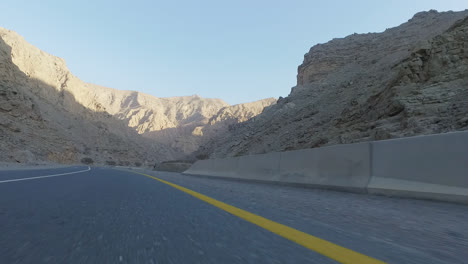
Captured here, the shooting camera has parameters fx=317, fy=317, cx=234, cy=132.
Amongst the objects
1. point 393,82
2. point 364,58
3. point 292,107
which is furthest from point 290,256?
point 364,58

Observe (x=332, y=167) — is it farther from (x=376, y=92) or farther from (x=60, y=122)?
(x=60, y=122)

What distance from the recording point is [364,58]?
35906 mm

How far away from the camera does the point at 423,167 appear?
18.2 feet

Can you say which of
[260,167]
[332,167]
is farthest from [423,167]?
[260,167]

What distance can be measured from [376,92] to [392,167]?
48.5ft

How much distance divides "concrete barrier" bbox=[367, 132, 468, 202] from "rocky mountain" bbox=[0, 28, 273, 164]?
116 feet

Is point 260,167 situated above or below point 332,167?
below

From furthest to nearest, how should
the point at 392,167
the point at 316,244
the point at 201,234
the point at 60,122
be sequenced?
the point at 60,122 < the point at 392,167 < the point at 201,234 < the point at 316,244

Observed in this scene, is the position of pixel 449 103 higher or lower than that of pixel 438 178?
higher

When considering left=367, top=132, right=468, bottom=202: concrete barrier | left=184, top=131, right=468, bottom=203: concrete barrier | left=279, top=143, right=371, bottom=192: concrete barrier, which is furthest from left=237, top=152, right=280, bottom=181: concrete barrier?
left=367, top=132, right=468, bottom=202: concrete barrier

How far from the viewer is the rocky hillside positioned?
45.1ft

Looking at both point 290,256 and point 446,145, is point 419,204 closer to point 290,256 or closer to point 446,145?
point 446,145

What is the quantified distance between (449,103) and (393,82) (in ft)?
15.5

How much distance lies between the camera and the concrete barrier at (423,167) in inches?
197
